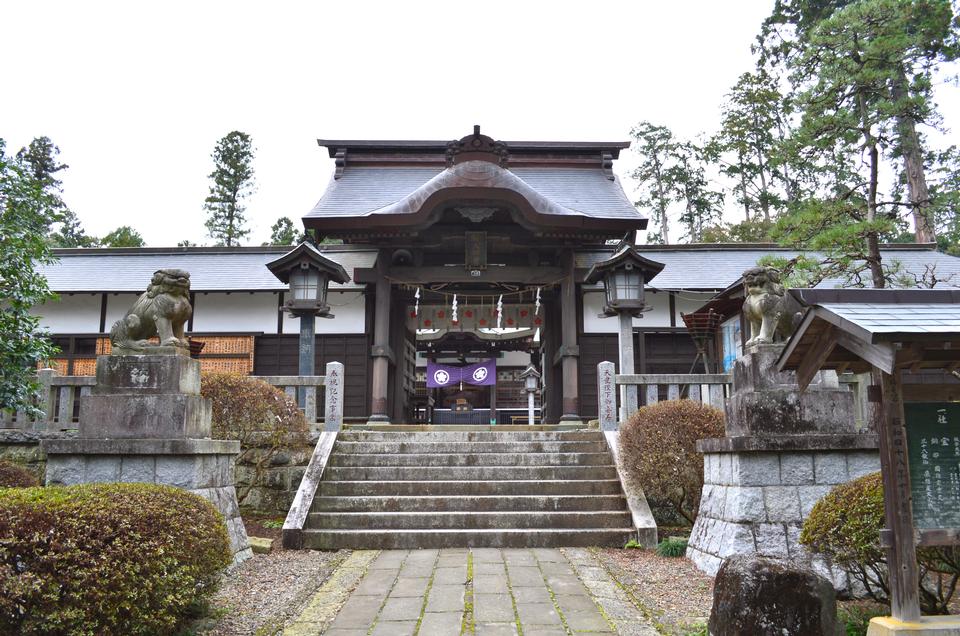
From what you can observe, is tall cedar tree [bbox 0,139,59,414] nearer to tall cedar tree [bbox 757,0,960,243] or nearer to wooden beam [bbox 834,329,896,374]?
wooden beam [bbox 834,329,896,374]

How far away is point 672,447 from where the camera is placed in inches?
343

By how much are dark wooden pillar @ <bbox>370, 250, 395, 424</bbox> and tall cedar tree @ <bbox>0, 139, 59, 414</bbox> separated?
613 cm

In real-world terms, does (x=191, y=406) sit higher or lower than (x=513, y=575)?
higher

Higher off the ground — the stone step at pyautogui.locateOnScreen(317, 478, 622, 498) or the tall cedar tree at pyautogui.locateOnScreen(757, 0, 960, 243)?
the tall cedar tree at pyautogui.locateOnScreen(757, 0, 960, 243)

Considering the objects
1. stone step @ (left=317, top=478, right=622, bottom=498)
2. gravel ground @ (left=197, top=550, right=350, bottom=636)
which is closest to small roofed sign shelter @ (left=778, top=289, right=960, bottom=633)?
gravel ground @ (left=197, top=550, right=350, bottom=636)

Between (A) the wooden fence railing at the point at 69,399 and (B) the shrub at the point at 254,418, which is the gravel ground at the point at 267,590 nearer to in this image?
(B) the shrub at the point at 254,418

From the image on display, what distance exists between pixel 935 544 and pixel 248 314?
50.0 feet

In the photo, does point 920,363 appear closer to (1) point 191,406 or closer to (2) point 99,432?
(1) point 191,406

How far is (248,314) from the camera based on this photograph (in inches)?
655

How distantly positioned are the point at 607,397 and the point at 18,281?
883 cm

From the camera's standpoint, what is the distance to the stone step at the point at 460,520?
28.2 ft

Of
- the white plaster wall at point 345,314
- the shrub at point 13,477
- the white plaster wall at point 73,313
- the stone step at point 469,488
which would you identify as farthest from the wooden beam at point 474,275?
the white plaster wall at point 73,313

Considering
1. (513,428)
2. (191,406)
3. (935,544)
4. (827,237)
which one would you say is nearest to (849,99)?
(827,237)

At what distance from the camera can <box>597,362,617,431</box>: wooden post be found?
1101 centimetres
